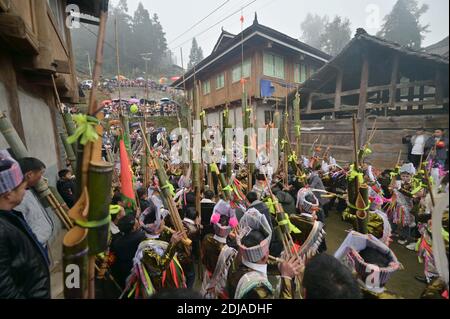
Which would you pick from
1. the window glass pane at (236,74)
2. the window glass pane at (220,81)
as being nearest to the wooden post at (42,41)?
the window glass pane at (236,74)

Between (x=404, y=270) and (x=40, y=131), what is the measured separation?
8.14 metres

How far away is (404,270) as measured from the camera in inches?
188

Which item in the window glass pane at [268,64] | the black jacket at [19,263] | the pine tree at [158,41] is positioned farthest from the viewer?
the pine tree at [158,41]

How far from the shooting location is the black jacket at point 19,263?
1593 mm

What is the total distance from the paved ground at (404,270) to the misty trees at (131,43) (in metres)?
47.1

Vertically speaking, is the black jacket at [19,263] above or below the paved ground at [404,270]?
above

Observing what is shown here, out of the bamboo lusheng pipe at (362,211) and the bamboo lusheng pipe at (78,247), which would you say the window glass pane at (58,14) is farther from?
the bamboo lusheng pipe at (362,211)

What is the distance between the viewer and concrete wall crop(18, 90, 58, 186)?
188 inches

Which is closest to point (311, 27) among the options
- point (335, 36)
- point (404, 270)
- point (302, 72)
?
point (335, 36)

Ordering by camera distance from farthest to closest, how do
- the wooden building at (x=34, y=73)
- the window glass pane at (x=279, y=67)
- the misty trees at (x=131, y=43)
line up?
the misty trees at (x=131, y=43) < the window glass pane at (x=279, y=67) < the wooden building at (x=34, y=73)

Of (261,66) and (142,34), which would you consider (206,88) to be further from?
(142,34)

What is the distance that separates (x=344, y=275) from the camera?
1.63 meters

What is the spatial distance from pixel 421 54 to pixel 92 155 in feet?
32.2

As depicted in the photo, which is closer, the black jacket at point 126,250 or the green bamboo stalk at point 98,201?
the green bamboo stalk at point 98,201
